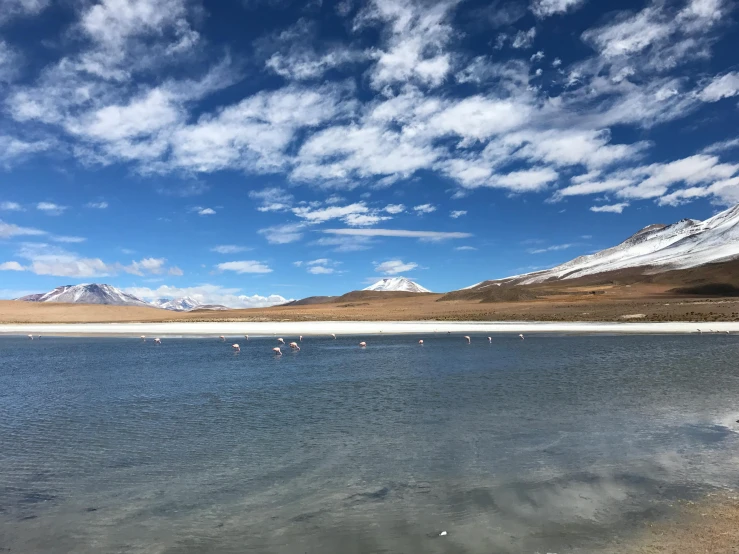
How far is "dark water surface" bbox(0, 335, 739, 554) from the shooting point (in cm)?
771

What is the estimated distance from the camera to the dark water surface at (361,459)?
7707 millimetres

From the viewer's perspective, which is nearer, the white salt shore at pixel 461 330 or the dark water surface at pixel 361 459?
the dark water surface at pixel 361 459

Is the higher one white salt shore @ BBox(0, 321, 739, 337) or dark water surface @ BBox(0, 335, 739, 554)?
white salt shore @ BBox(0, 321, 739, 337)

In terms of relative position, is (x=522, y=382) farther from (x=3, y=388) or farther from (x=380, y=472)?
(x=3, y=388)

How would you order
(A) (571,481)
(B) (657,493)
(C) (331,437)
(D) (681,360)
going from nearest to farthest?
(B) (657,493) → (A) (571,481) → (C) (331,437) → (D) (681,360)

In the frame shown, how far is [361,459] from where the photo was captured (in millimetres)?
11328

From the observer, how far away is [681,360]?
90.6 feet

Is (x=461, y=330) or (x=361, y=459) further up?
(x=461, y=330)

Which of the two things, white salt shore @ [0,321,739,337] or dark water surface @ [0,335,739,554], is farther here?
white salt shore @ [0,321,739,337]

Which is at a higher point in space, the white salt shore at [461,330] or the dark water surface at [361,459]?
the white salt shore at [461,330]

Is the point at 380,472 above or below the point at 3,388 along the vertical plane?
below

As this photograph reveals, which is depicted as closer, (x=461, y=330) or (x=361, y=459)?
(x=361, y=459)

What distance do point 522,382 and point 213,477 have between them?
1482cm

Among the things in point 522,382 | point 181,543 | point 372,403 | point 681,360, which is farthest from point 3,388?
point 681,360
